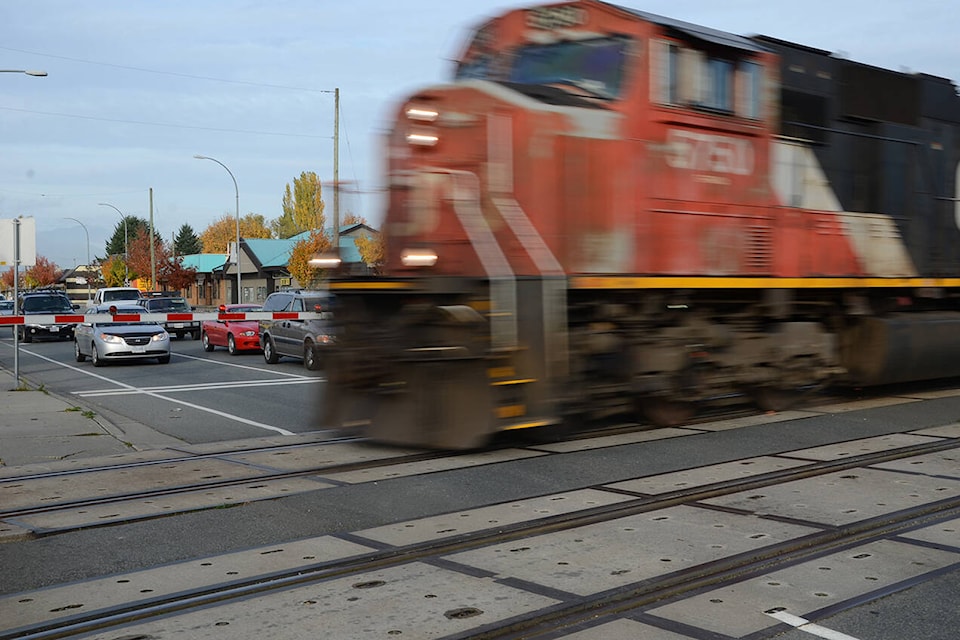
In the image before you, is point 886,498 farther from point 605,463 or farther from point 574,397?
point 574,397

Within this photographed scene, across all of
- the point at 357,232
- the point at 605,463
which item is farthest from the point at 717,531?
the point at 357,232

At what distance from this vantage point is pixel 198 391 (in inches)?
658

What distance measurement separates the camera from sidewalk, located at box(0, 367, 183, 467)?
Answer: 33.1ft

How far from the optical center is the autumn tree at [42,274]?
12792 cm

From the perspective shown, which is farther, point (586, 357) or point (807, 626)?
point (586, 357)

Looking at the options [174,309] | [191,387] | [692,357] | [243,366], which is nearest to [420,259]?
[692,357]

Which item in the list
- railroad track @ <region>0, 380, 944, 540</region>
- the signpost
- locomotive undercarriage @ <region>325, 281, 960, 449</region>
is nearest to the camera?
railroad track @ <region>0, 380, 944, 540</region>

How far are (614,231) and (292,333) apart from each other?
13438 millimetres

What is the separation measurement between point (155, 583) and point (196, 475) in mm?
3205

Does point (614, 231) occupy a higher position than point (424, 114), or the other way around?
point (424, 114)

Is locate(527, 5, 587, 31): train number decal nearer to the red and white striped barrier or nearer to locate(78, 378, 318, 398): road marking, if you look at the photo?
locate(78, 378, 318, 398): road marking

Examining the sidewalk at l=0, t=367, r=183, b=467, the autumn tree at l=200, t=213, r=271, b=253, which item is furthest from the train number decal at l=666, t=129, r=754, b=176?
the autumn tree at l=200, t=213, r=271, b=253

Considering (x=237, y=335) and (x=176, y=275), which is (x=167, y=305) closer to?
(x=237, y=335)

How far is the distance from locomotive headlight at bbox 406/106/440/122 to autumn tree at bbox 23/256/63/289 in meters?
124
